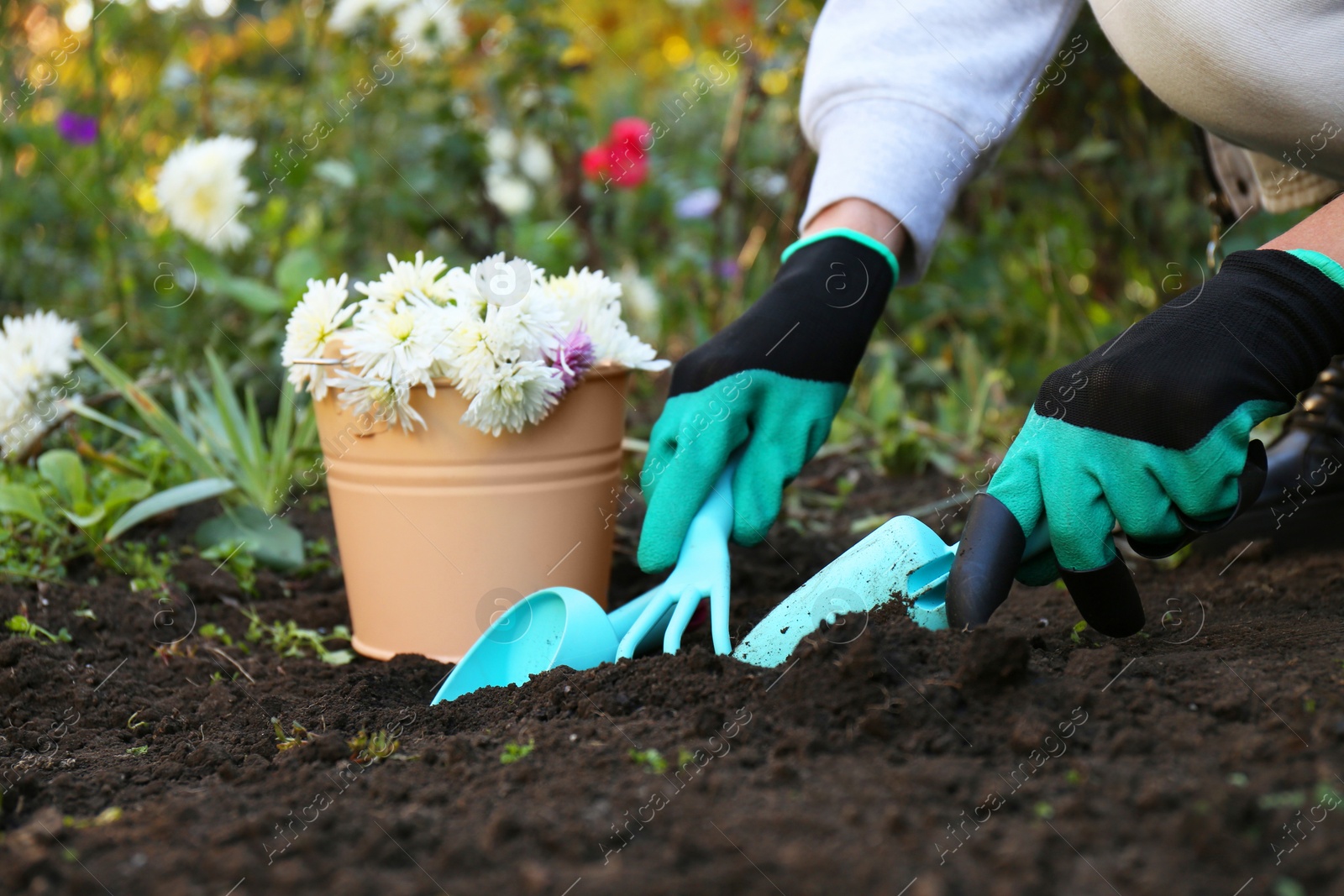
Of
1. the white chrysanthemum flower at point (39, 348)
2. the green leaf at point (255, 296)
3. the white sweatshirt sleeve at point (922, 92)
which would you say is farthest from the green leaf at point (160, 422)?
the white sweatshirt sleeve at point (922, 92)

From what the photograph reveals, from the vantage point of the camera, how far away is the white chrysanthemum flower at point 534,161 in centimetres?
338

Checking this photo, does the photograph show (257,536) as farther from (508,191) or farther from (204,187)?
(508,191)

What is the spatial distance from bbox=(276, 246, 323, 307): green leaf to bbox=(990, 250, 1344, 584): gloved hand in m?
1.68

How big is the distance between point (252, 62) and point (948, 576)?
10.1 feet

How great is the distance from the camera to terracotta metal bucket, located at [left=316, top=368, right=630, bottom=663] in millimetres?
1450

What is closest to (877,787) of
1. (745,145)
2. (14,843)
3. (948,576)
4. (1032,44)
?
(948,576)

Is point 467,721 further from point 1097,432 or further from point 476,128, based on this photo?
point 476,128

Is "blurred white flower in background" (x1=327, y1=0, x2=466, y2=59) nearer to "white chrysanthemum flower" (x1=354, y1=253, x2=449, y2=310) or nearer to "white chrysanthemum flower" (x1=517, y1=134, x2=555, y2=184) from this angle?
"white chrysanthemum flower" (x1=517, y1=134, x2=555, y2=184)

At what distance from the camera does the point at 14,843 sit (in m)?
0.81

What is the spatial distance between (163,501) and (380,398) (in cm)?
60

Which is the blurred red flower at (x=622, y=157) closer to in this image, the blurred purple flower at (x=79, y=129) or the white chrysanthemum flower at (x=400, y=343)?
the blurred purple flower at (x=79, y=129)

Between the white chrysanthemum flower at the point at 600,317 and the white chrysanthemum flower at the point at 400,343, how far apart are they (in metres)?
0.19

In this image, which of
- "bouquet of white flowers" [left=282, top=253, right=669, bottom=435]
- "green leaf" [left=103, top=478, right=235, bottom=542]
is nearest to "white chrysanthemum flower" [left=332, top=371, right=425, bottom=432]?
"bouquet of white flowers" [left=282, top=253, right=669, bottom=435]

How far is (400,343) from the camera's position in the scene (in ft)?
4.47
